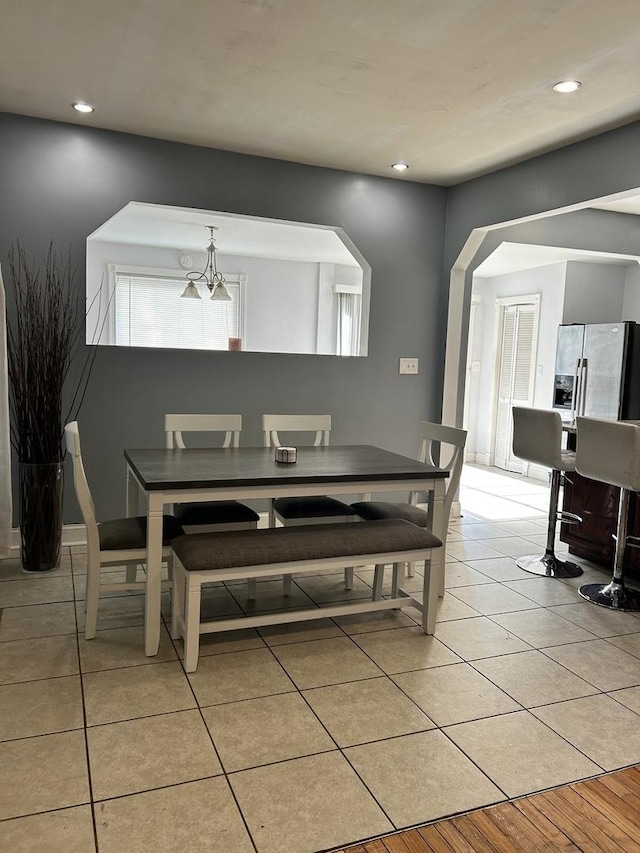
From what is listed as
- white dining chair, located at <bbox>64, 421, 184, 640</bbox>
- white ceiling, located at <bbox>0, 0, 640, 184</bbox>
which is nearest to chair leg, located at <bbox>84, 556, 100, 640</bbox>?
white dining chair, located at <bbox>64, 421, 184, 640</bbox>

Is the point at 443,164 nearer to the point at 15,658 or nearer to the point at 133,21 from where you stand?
the point at 133,21

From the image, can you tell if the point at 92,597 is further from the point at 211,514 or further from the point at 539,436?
the point at 539,436

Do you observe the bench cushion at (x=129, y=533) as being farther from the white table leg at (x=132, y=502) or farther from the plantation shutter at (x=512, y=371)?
the plantation shutter at (x=512, y=371)

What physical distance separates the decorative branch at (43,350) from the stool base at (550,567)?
2.81m

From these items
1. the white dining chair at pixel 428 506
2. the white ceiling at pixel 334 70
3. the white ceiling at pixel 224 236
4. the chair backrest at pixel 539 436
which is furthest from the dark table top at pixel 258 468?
the white ceiling at pixel 224 236

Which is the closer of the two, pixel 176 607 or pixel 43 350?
pixel 176 607

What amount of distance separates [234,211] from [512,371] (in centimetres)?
459

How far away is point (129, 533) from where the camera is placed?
2.88 metres

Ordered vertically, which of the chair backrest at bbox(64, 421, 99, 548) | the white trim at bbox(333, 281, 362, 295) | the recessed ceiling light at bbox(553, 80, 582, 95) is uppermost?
the recessed ceiling light at bbox(553, 80, 582, 95)

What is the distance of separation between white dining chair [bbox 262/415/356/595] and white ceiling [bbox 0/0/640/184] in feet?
5.47

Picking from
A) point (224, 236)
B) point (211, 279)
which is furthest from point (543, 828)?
point (211, 279)

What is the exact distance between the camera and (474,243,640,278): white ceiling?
6.18 m

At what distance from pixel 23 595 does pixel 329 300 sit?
6290 mm

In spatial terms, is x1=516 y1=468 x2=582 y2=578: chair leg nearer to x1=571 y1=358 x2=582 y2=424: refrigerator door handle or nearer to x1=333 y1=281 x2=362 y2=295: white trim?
x1=571 y1=358 x2=582 y2=424: refrigerator door handle
